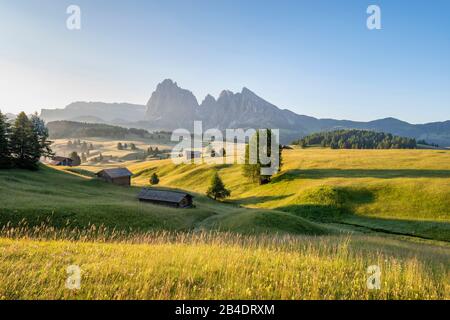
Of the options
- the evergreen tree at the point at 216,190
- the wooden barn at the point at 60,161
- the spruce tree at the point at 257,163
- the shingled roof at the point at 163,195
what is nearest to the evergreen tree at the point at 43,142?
the shingled roof at the point at 163,195

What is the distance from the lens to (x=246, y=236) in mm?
17266

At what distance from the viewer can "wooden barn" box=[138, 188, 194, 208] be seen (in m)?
59.8

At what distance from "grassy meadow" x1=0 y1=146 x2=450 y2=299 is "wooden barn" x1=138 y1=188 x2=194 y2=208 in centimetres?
533

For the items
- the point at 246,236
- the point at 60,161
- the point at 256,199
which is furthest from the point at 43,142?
the point at 246,236

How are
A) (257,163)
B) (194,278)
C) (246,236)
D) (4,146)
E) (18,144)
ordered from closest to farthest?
1. (194,278)
2. (246,236)
3. (4,146)
4. (18,144)
5. (257,163)

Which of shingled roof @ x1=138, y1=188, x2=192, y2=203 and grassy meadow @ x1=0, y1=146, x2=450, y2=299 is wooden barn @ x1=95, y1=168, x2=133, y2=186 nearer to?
grassy meadow @ x1=0, y1=146, x2=450, y2=299

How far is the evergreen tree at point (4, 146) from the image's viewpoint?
63562 millimetres

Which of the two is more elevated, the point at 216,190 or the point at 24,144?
the point at 24,144

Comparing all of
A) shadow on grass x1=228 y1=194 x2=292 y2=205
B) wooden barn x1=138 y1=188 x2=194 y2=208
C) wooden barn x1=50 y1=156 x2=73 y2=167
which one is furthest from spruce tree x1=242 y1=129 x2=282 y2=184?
wooden barn x1=50 y1=156 x2=73 y2=167

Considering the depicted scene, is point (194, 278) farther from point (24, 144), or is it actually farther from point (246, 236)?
point (24, 144)

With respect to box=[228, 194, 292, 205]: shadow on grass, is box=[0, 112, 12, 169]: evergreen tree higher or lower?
higher

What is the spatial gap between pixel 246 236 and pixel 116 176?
2807 inches
